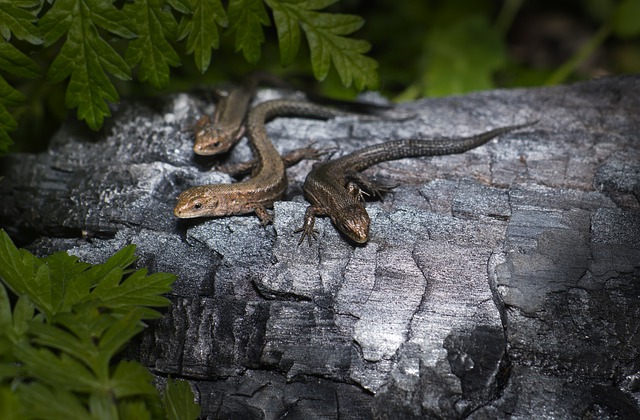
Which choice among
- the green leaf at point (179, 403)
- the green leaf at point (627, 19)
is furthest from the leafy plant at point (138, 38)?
the green leaf at point (627, 19)

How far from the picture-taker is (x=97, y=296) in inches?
126

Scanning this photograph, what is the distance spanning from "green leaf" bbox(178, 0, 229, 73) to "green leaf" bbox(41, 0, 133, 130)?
44 centimetres

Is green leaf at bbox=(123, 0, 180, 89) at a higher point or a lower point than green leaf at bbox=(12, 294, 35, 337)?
higher

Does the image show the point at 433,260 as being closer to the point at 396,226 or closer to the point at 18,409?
the point at 396,226

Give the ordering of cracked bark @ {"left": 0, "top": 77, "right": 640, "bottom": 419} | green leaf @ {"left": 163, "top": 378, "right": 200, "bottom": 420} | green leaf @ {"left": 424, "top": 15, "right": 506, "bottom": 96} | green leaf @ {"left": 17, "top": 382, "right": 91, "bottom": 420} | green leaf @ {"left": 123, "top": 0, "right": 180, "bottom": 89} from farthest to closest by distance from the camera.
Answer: green leaf @ {"left": 424, "top": 15, "right": 506, "bottom": 96}
green leaf @ {"left": 123, "top": 0, "right": 180, "bottom": 89}
cracked bark @ {"left": 0, "top": 77, "right": 640, "bottom": 419}
green leaf @ {"left": 163, "top": 378, "right": 200, "bottom": 420}
green leaf @ {"left": 17, "top": 382, "right": 91, "bottom": 420}

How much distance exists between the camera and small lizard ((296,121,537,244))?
4387mm

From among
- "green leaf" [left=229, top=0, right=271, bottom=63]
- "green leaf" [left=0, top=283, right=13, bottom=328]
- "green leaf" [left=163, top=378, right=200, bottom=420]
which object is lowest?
"green leaf" [left=163, top=378, right=200, bottom=420]

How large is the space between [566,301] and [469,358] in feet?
2.43

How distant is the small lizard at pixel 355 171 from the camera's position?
173 inches

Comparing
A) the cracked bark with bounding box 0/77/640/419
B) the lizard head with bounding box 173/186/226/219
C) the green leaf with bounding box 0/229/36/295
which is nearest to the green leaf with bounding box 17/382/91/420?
the green leaf with bounding box 0/229/36/295

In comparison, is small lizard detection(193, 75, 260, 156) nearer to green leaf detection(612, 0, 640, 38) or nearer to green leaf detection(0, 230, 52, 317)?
green leaf detection(0, 230, 52, 317)

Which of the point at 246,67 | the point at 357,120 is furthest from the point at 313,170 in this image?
the point at 246,67

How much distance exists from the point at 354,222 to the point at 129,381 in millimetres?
1872

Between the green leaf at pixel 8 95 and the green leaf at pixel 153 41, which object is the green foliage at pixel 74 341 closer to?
the green leaf at pixel 8 95
